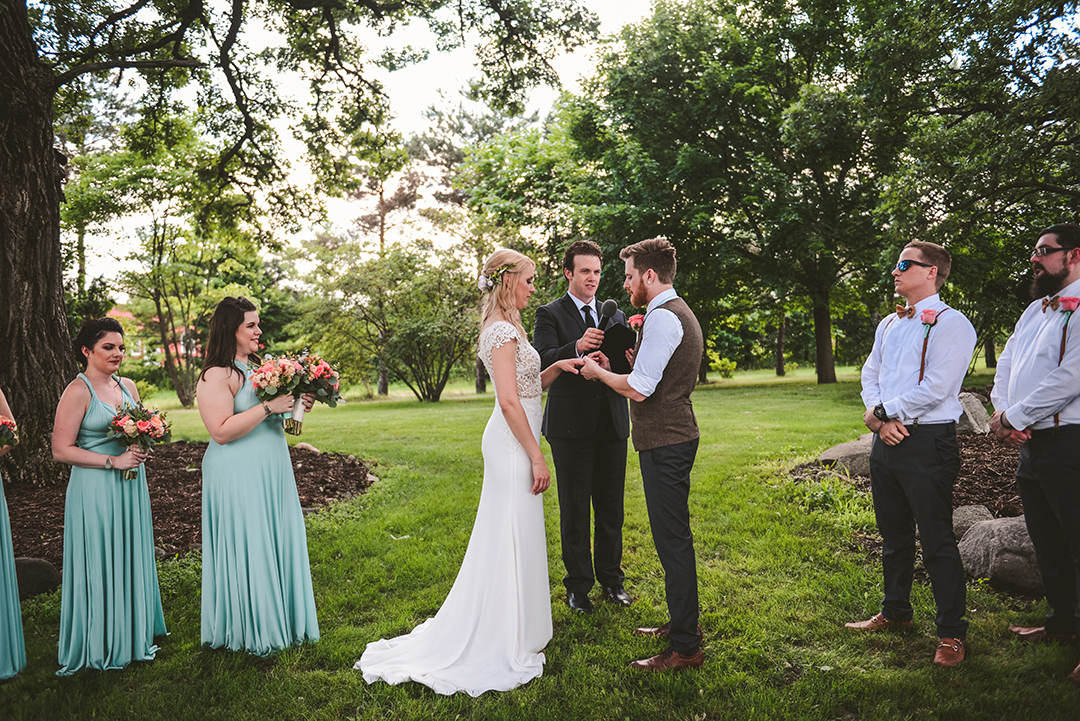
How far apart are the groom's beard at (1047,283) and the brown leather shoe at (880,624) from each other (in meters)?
2.36

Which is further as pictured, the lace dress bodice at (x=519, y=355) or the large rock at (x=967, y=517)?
the large rock at (x=967, y=517)

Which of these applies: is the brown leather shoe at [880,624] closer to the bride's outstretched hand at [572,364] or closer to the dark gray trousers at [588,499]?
the dark gray trousers at [588,499]

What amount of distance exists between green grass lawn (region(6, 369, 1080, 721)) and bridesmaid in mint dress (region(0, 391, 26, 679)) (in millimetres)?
145

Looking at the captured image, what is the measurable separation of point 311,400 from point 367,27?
1083 cm

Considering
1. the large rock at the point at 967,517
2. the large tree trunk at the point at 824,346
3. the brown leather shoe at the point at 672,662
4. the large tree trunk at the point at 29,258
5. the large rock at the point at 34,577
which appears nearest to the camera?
the brown leather shoe at the point at 672,662

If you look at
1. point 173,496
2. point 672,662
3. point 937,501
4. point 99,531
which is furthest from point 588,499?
point 173,496

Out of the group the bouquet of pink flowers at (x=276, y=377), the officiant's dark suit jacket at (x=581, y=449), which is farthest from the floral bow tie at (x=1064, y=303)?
the bouquet of pink flowers at (x=276, y=377)

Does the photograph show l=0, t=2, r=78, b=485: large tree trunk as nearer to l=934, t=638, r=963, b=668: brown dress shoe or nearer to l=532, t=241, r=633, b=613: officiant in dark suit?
l=532, t=241, r=633, b=613: officiant in dark suit

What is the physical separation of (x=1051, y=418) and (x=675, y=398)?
2262mm

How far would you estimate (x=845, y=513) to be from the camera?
21.2ft

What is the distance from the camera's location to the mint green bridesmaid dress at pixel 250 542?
395 cm

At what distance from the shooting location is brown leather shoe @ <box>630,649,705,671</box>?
379 cm

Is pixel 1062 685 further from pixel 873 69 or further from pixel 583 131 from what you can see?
pixel 583 131

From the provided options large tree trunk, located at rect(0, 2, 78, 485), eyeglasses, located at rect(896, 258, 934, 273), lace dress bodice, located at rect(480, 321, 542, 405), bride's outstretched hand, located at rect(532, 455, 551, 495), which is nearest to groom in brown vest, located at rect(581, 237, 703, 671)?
lace dress bodice, located at rect(480, 321, 542, 405)
